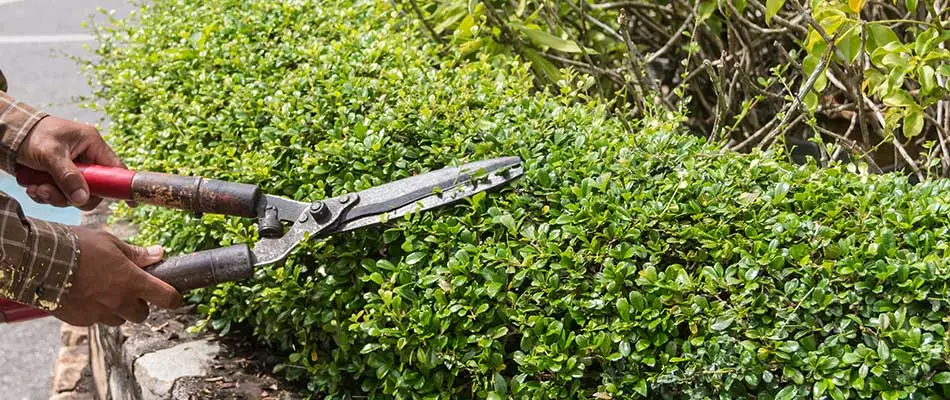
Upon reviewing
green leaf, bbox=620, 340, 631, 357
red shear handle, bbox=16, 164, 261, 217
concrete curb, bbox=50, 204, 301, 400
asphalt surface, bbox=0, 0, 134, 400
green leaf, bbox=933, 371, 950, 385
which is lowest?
asphalt surface, bbox=0, 0, 134, 400

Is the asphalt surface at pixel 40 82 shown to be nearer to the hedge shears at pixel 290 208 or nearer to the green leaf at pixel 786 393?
the hedge shears at pixel 290 208

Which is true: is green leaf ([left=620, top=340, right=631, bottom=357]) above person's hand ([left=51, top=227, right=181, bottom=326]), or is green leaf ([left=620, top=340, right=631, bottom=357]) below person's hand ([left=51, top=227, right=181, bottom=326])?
below

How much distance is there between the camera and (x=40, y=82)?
9.14 metres

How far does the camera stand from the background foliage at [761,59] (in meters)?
3.00

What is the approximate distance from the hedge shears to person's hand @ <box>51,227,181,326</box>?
79 mm

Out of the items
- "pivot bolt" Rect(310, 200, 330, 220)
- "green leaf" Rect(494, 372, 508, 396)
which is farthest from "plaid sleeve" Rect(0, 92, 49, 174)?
"green leaf" Rect(494, 372, 508, 396)

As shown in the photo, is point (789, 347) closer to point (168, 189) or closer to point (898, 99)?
point (898, 99)

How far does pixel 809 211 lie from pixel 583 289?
1.80ft

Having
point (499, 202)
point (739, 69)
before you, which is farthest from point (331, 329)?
point (739, 69)

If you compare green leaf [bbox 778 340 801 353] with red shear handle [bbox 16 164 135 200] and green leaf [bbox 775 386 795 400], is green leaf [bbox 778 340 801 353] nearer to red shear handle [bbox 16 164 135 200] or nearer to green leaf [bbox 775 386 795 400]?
green leaf [bbox 775 386 795 400]

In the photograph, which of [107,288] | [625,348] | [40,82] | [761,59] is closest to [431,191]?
[625,348]

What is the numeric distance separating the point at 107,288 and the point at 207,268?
24 cm

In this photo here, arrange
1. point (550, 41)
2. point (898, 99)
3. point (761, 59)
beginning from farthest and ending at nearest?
point (761, 59)
point (550, 41)
point (898, 99)

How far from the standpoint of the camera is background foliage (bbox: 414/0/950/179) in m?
3.00
